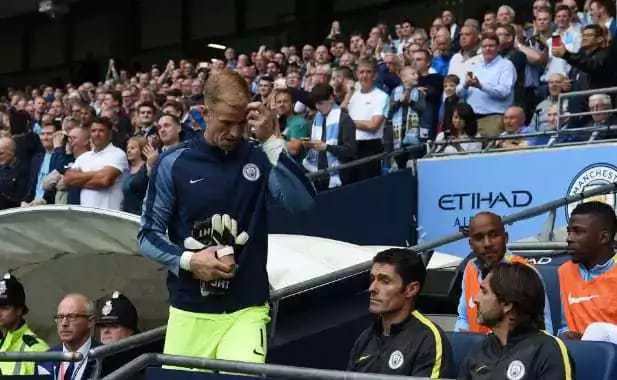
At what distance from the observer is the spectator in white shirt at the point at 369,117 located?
1234 centimetres

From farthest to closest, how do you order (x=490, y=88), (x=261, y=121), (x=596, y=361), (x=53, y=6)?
(x=53, y=6) → (x=490, y=88) → (x=261, y=121) → (x=596, y=361)

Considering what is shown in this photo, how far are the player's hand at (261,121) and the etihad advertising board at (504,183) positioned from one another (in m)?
5.26

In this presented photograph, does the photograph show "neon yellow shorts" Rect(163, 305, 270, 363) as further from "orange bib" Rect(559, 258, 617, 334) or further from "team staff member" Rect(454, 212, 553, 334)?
"orange bib" Rect(559, 258, 617, 334)

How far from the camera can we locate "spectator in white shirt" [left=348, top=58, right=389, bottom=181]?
1234 cm

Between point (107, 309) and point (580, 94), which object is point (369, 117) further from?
point (107, 309)

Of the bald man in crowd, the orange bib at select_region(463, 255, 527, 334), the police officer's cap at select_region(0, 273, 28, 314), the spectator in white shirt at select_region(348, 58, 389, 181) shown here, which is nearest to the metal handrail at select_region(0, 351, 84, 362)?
the orange bib at select_region(463, 255, 527, 334)

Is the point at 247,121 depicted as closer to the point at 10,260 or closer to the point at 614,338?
the point at 614,338

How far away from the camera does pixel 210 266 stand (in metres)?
5.16

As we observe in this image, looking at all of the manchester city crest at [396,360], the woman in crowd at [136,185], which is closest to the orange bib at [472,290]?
the manchester city crest at [396,360]

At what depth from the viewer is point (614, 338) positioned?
5617 mm

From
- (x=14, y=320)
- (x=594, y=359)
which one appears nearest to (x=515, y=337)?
(x=594, y=359)

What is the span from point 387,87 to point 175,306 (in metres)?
8.64

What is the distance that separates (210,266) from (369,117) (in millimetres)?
7439

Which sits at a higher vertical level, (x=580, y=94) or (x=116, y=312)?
(x=580, y=94)
